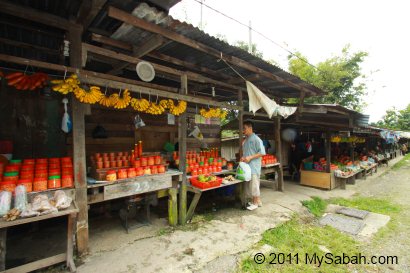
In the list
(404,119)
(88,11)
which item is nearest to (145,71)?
(88,11)

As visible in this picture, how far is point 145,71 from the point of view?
4246mm

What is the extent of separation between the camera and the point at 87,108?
3.60m

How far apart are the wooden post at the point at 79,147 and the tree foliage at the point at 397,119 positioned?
49.5m

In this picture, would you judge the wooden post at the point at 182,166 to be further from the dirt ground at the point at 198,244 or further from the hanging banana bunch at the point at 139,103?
the hanging banana bunch at the point at 139,103

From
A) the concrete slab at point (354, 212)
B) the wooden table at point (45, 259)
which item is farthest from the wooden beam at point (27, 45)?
the concrete slab at point (354, 212)

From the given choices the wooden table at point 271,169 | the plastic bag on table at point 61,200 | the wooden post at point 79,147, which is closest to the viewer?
the plastic bag on table at point 61,200

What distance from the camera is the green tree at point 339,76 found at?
64.1 ft

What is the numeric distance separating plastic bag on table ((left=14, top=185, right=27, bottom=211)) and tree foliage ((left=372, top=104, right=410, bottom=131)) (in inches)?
1980

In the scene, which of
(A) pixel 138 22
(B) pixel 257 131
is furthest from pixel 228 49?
(B) pixel 257 131

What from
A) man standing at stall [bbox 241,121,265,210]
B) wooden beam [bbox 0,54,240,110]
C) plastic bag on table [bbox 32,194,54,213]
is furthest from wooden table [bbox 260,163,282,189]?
plastic bag on table [bbox 32,194,54,213]

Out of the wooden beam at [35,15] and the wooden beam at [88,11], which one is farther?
the wooden beam at [35,15]

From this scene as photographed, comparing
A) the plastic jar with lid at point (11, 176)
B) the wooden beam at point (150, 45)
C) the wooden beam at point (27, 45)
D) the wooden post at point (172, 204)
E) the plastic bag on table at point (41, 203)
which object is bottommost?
the wooden post at point (172, 204)

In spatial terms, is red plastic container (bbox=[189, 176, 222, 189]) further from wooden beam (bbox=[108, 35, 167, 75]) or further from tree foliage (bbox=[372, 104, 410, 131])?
→ tree foliage (bbox=[372, 104, 410, 131])

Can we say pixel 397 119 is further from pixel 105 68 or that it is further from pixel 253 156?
pixel 105 68
